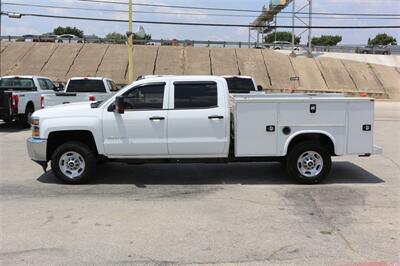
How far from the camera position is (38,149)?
27.9 feet

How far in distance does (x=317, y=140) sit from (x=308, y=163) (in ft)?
1.44

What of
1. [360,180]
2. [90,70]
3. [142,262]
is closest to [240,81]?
[360,180]

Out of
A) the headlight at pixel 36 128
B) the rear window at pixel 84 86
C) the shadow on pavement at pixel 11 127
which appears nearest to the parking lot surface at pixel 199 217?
the headlight at pixel 36 128

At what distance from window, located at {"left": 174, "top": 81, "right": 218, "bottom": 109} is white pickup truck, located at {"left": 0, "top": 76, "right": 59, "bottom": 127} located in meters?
8.94

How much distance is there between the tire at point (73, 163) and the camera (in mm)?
8484

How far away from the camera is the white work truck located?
841 centimetres

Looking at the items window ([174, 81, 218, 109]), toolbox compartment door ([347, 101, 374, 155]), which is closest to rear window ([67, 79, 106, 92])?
window ([174, 81, 218, 109])

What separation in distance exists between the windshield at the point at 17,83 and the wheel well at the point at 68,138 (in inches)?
407

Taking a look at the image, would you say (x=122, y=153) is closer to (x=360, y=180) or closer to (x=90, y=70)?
(x=360, y=180)

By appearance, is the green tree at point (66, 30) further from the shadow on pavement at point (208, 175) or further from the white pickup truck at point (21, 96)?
the shadow on pavement at point (208, 175)

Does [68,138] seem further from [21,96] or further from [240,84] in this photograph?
[240,84]

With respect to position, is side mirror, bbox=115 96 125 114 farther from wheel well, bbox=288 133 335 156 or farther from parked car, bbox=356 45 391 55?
parked car, bbox=356 45 391 55

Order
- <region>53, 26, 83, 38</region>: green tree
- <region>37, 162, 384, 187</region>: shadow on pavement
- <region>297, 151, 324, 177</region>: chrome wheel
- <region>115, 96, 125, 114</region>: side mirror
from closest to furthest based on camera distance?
<region>115, 96, 125, 114</region>: side mirror
<region>297, 151, 324, 177</region>: chrome wheel
<region>37, 162, 384, 187</region>: shadow on pavement
<region>53, 26, 83, 38</region>: green tree

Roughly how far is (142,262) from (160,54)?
4257 centimetres
